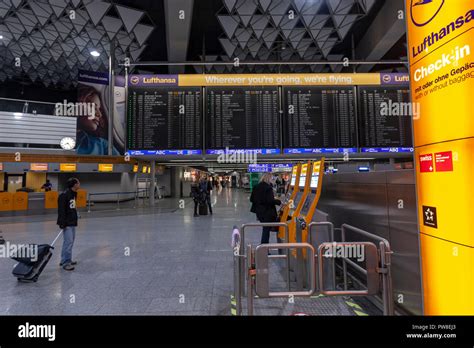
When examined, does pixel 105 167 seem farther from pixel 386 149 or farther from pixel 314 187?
pixel 386 149

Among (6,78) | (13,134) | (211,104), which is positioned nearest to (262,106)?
(211,104)

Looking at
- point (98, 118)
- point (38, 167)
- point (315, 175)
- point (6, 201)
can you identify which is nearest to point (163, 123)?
point (98, 118)

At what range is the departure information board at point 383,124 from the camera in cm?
747

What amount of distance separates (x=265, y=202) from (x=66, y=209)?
12.3 feet

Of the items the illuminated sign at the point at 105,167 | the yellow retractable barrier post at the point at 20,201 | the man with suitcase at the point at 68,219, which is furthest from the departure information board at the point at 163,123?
the yellow retractable barrier post at the point at 20,201

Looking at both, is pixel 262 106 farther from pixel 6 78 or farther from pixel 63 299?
pixel 6 78

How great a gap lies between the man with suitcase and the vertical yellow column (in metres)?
5.14

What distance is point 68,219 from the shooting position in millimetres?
4547

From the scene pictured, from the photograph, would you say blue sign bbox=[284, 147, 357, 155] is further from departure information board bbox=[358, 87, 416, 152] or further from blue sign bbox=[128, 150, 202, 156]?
blue sign bbox=[128, 150, 202, 156]

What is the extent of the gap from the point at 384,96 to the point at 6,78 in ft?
82.5

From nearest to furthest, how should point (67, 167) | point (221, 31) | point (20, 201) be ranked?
point (221, 31)
point (20, 201)
point (67, 167)

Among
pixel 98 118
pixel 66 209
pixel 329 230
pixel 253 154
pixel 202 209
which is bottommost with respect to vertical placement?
pixel 202 209

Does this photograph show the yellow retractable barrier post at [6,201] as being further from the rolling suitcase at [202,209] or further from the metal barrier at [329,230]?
the metal barrier at [329,230]

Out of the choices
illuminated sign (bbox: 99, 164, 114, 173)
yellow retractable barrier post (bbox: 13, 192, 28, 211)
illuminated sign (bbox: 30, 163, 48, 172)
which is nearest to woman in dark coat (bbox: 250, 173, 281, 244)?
illuminated sign (bbox: 99, 164, 114, 173)
